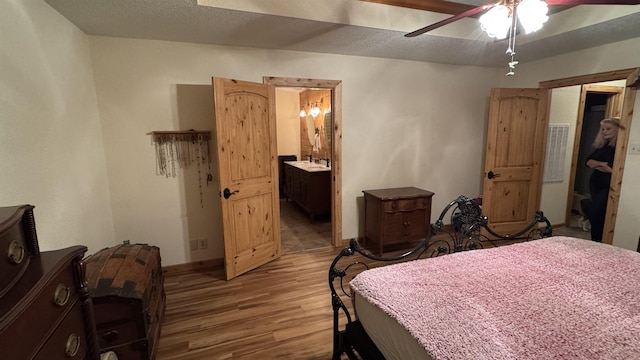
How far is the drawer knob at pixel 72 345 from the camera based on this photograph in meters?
0.96

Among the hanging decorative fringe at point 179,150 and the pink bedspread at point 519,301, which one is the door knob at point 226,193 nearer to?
the hanging decorative fringe at point 179,150

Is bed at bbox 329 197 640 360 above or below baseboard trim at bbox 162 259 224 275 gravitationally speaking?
above

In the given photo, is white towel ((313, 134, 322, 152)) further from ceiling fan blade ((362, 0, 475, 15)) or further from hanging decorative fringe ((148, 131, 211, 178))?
ceiling fan blade ((362, 0, 475, 15))

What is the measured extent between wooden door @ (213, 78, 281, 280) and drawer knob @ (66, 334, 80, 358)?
1.86 metres

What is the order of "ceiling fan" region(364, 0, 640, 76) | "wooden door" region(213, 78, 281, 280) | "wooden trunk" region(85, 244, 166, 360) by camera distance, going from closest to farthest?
"ceiling fan" region(364, 0, 640, 76) < "wooden trunk" region(85, 244, 166, 360) < "wooden door" region(213, 78, 281, 280)

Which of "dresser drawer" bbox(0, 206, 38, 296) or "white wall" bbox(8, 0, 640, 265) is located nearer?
"dresser drawer" bbox(0, 206, 38, 296)

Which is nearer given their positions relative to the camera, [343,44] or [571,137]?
[343,44]

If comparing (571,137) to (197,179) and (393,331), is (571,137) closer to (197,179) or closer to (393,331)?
(393,331)

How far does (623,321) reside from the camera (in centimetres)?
122

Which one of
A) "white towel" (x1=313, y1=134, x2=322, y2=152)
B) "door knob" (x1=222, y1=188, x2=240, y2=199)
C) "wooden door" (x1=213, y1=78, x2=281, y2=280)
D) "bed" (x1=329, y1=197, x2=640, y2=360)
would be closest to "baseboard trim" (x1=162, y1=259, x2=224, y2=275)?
"wooden door" (x1=213, y1=78, x2=281, y2=280)

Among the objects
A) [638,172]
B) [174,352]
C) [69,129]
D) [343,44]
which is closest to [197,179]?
[69,129]

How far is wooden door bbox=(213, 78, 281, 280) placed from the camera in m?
2.81

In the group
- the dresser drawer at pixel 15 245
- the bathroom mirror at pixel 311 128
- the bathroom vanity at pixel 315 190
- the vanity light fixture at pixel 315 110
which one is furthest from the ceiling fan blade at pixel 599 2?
the bathroom mirror at pixel 311 128

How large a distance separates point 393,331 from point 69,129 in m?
2.65
